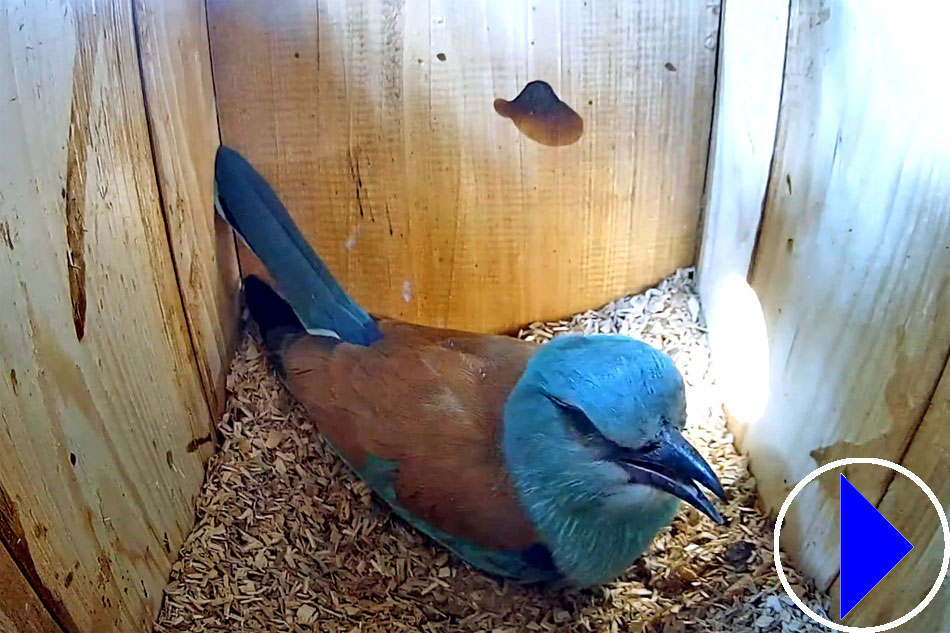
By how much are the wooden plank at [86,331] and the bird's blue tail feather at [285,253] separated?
17cm

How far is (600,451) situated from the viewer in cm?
118

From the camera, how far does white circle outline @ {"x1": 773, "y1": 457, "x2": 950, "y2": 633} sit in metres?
1.00

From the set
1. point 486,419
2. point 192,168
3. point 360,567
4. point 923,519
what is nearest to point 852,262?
point 923,519

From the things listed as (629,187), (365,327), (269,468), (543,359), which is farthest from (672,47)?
(269,468)

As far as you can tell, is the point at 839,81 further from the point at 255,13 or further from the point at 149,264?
the point at 149,264

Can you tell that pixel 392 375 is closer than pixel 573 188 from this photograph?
Yes

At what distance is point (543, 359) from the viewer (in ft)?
4.10

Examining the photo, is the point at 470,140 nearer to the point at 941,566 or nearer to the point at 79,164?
the point at 79,164

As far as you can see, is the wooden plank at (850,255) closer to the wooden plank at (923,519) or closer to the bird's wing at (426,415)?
the wooden plank at (923,519)

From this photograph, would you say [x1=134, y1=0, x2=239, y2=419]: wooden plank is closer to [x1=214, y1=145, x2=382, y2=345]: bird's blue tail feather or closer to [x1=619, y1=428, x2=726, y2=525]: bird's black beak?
[x1=214, y1=145, x2=382, y2=345]: bird's blue tail feather

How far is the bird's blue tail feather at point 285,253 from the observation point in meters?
1.41

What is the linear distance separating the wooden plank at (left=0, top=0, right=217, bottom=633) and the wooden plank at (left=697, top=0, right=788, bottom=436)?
83 cm

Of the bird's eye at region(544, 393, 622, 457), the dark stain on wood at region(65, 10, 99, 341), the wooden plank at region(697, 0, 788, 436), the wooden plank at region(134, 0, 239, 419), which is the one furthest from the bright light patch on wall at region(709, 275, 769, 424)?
the dark stain on wood at region(65, 10, 99, 341)

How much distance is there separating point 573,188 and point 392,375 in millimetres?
420
